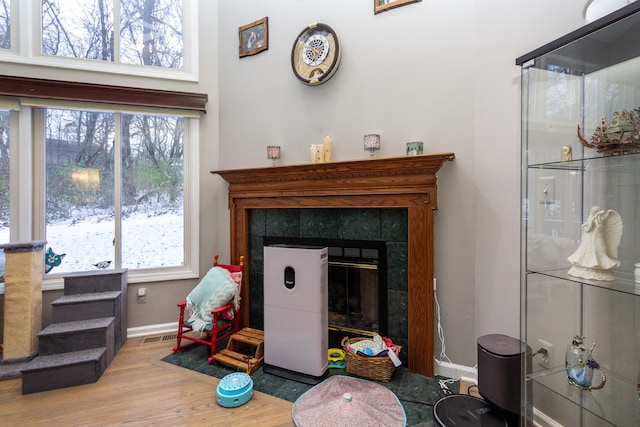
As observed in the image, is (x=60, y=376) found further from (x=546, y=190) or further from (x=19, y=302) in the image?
(x=546, y=190)

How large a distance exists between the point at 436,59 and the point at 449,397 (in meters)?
2.27

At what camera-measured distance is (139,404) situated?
2029 mm

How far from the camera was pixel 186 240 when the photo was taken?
3.31m

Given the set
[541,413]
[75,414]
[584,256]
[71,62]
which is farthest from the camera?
[71,62]

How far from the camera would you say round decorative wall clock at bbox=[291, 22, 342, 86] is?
2.61m

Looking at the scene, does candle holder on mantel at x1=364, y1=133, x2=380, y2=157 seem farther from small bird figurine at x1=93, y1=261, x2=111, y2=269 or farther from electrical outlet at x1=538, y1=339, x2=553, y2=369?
small bird figurine at x1=93, y1=261, x2=111, y2=269

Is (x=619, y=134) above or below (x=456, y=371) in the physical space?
above

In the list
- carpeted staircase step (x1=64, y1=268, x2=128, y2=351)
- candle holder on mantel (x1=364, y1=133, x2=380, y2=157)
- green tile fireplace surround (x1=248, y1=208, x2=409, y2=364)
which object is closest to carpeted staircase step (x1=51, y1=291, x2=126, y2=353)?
carpeted staircase step (x1=64, y1=268, x2=128, y2=351)

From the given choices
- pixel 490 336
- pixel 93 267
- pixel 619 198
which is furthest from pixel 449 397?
pixel 93 267

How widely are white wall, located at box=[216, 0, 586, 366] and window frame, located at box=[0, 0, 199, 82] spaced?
1.20 m

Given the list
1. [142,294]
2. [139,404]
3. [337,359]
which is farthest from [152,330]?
[337,359]

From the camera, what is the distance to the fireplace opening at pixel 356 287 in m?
2.49

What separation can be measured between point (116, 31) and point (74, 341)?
3.00 metres

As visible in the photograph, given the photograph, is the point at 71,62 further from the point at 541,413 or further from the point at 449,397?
the point at 541,413
